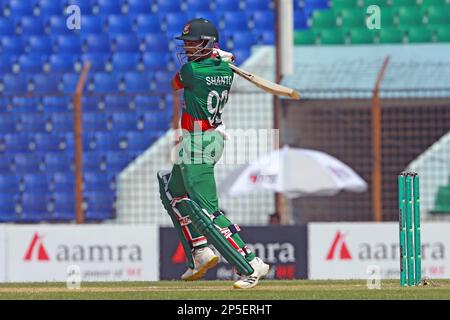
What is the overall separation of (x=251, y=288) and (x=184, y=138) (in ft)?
4.05

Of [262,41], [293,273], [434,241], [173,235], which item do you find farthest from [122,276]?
[262,41]

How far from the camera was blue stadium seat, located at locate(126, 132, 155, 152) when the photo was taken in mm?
21703

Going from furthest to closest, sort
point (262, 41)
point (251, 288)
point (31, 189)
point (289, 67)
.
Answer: point (262, 41)
point (31, 189)
point (289, 67)
point (251, 288)

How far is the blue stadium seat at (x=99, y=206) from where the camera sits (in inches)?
808

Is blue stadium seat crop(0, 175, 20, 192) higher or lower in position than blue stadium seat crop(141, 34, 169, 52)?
lower

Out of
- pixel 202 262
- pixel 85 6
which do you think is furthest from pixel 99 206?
pixel 202 262

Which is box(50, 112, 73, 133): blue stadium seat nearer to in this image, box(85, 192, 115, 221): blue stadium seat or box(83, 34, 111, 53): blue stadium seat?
box(85, 192, 115, 221): blue stadium seat

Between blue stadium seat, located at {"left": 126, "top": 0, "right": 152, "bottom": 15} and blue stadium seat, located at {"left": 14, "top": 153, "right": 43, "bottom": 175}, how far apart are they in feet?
11.2

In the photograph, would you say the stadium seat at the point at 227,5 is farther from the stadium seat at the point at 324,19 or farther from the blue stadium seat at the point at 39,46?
the blue stadium seat at the point at 39,46

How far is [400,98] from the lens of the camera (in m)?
19.2

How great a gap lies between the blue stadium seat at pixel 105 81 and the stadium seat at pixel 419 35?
4.99 metres

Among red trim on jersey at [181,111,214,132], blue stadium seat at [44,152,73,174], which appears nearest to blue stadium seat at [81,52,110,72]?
blue stadium seat at [44,152,73,174]

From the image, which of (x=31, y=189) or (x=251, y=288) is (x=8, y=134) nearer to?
(x=31, y=189)
